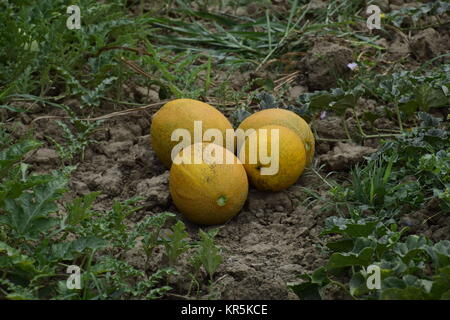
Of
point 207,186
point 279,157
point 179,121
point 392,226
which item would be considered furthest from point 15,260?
point 392,226

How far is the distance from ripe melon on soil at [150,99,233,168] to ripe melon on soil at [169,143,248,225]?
212 millimetres

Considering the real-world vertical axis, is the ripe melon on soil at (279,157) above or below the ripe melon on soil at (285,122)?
below

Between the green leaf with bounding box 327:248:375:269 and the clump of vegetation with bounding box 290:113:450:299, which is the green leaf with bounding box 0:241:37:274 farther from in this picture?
the green leaf with bounding box 327:248:375:269

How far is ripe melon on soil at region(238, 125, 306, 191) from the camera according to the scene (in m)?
3.38

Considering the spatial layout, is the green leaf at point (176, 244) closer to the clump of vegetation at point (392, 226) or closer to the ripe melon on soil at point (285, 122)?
the clump of vegetation at point (392, 226)

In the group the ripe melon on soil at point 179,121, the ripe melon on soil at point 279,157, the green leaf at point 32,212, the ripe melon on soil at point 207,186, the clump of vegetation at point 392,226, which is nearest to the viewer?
the clump of vegetation at point 392,226

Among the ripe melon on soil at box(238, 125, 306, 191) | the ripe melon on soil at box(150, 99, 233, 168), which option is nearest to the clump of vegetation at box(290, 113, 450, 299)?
the ripe melon on soil at box(238, 125, 306, 191)

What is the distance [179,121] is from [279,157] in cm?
48

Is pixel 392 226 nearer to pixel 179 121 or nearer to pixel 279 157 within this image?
pixel 279 157

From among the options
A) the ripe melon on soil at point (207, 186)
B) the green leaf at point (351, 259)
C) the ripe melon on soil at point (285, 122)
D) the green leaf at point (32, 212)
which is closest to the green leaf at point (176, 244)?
the ripe melon on soil at point (207, 186)

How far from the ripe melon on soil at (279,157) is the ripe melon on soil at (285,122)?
6cm

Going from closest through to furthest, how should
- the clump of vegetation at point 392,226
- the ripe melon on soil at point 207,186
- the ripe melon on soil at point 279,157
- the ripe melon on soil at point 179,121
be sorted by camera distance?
the clump of vegetation at point 392,226 < the ripe melon on soil at point 207,186 < the ripe melon on soil at point 279,157 < the ripe melon on soil at point 179,121

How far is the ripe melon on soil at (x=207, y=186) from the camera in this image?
3207 millimetres

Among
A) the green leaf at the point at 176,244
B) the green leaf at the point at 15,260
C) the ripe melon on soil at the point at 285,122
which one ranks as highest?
the ripe melon on soil at the point at 285,122
